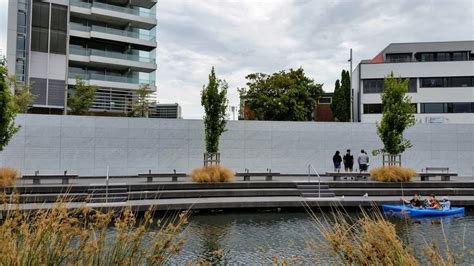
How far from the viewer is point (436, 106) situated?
40688 millimetres

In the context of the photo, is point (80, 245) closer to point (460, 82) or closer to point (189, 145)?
point (189, 145)

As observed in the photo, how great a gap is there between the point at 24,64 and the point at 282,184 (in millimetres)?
27476

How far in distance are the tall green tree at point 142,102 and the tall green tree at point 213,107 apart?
18.6 metres

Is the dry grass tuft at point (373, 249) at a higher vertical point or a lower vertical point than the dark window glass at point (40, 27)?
lower

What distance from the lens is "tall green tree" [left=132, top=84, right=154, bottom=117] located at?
34.7 metres

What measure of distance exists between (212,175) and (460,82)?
3536 cm

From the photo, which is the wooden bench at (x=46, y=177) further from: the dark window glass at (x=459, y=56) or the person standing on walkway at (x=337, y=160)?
the dark window glass at (x=459, y=56)

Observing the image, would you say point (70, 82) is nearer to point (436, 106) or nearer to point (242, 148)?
point (242, 148)

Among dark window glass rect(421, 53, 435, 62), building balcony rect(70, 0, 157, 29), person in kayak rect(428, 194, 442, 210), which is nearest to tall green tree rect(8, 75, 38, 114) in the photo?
building balcony rect(70, 0, 157, 29)

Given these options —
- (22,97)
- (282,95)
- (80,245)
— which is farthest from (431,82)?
(80,245)

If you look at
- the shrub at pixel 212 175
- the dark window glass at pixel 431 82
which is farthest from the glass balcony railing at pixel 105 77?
the dark window glass at pixel 431 82

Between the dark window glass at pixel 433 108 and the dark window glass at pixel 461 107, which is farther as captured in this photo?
the dark window glass at pixel 433 108

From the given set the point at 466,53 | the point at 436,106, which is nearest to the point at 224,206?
the point at 436,106

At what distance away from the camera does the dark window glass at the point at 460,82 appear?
1592 inches
